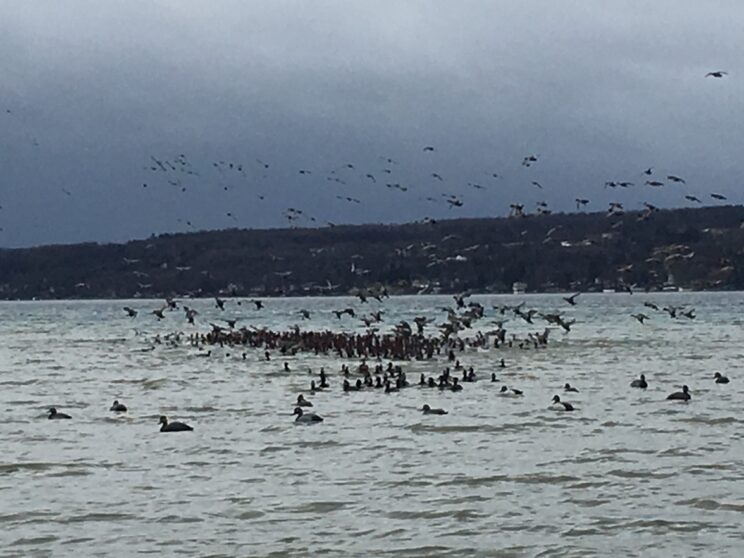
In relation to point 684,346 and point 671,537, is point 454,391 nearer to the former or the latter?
point 671,537

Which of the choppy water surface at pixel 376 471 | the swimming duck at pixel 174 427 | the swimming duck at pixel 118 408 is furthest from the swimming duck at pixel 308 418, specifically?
the swimming duck at pixel 118 408

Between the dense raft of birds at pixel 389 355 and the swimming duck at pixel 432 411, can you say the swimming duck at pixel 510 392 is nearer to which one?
the dense raft of birds at pixel 389 355

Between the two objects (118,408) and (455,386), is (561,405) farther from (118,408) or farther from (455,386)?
(118,408)

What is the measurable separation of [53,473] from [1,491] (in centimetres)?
196

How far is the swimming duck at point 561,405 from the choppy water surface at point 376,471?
0.98 ft

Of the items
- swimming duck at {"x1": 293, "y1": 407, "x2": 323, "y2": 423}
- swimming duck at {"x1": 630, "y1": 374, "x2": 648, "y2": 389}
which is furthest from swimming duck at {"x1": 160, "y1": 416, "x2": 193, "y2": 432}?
swimming duck at {"x1": 630, "y1": 374, "x2": 648, "y2": 389}

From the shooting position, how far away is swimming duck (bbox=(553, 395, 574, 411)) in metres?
34.3

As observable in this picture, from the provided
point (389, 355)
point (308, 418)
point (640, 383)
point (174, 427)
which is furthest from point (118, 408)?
point (389, 355)

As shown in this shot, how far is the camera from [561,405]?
114ft

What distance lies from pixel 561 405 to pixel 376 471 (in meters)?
11.6

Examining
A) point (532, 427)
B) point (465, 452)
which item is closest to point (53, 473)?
point (465, 452)

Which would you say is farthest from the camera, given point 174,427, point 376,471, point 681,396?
point 681,396

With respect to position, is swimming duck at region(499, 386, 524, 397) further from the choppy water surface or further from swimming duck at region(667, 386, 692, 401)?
swimming duck at region(667, 386, 692, 401)

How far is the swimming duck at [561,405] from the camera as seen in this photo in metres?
34.3
